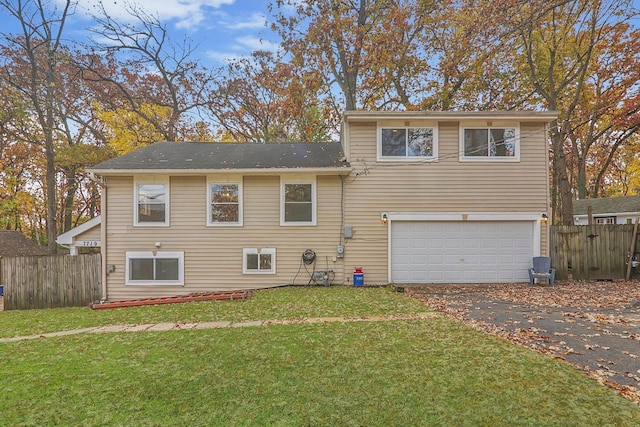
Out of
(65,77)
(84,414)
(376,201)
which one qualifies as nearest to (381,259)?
(376,201)

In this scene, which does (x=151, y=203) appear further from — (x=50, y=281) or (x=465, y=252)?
(x=465, y=252)

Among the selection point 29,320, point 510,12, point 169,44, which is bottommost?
point 29,320

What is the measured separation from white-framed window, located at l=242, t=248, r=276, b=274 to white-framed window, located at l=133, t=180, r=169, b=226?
2.50 metres

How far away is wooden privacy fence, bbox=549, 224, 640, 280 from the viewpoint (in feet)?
33.9

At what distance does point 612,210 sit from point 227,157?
22859mm

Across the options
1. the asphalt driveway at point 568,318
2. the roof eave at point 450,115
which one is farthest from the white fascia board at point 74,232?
the asphalt driveway at point 568,318

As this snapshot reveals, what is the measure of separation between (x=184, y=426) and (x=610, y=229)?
1251 centimetres

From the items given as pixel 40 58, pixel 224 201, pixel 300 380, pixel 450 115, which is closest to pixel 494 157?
pixel 450 115

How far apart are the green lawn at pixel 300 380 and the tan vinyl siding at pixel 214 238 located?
430cm

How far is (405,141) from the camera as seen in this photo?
10.1 m

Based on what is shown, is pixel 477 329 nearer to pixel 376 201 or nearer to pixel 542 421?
pixel 542 421

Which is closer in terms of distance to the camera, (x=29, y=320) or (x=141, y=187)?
(x=29, y=320)

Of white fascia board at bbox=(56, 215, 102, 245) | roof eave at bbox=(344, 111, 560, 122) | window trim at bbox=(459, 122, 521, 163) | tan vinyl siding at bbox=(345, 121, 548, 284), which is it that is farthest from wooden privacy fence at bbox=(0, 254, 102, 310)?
window trim at bbox=(459, 122, 521, 163)

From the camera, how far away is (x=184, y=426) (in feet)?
9.02
